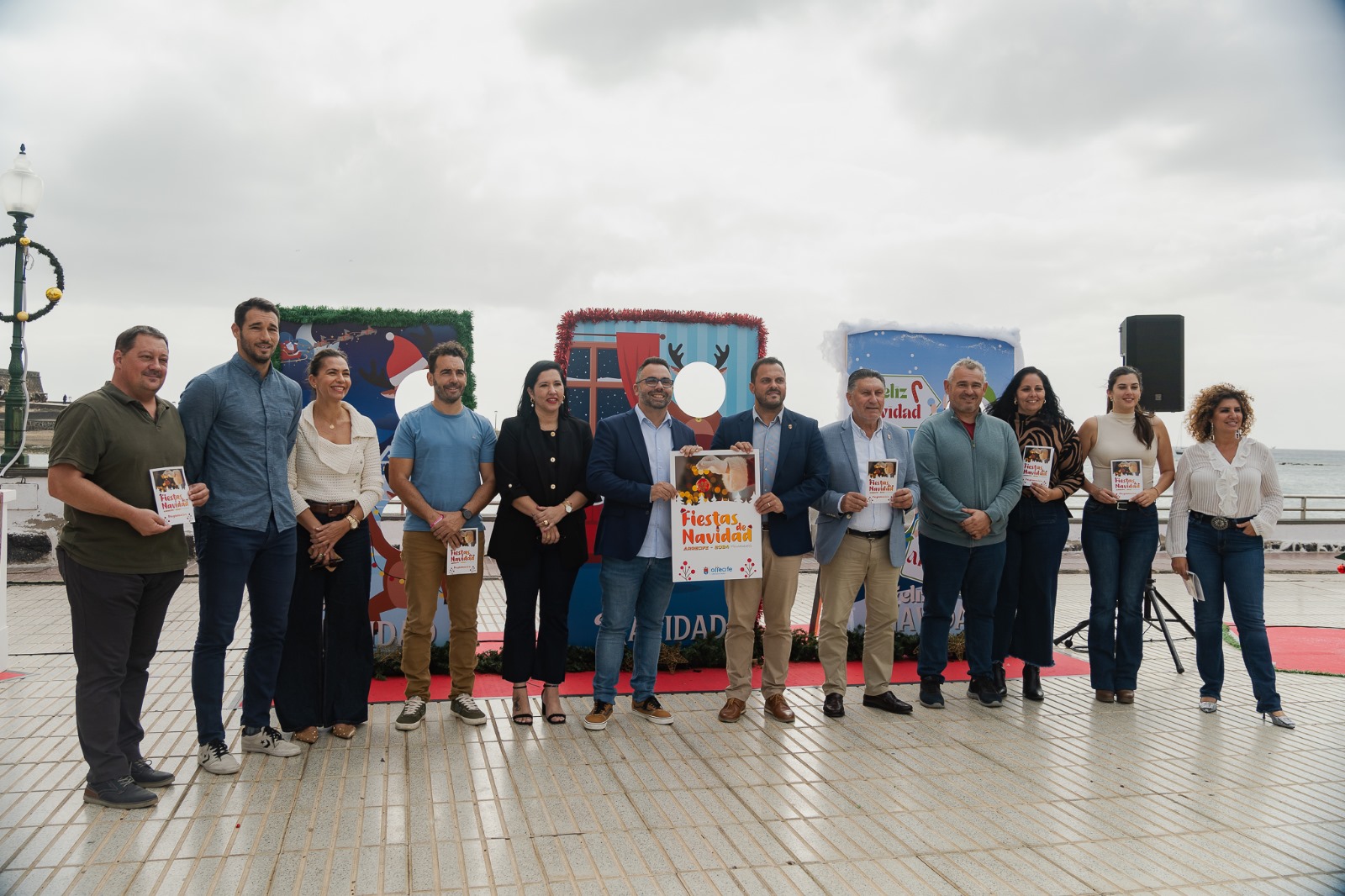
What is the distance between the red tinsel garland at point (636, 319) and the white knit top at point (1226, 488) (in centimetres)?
266

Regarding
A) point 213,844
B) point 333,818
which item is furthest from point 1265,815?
point 213,844

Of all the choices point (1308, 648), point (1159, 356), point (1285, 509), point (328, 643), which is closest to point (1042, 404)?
point (1159, 356)

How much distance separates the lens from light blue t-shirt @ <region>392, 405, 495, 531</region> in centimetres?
431

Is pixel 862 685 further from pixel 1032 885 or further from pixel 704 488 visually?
pixel 1032 885

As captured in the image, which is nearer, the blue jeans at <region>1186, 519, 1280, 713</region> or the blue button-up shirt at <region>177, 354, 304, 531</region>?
the blue button-up shirt at <region>177, 354, 304, 531</region>

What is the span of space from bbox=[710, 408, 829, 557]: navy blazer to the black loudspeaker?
3.21 meters

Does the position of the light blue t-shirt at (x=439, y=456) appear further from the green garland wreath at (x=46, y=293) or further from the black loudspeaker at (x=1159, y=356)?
the green garland wreath at (x=46, y=293)

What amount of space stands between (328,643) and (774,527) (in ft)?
7.58

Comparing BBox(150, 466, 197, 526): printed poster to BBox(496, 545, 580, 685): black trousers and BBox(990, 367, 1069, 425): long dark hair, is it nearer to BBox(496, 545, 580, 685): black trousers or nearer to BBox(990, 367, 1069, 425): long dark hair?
BBox(496, 545, 580, 685): black trousers

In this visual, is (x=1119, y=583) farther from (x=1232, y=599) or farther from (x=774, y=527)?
(x=774, y=527)

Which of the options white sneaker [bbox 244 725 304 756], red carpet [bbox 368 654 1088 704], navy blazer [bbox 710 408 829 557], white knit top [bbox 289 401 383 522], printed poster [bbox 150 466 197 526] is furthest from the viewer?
red carpet [bbox 368 654 1088 704]

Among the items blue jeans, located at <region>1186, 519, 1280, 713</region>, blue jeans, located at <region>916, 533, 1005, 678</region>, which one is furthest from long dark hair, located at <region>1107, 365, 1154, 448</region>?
blue jeans, located at <region>916, 533, 1005, 678</region>

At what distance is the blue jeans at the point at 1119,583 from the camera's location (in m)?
4.92

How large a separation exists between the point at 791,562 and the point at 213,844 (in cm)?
285
